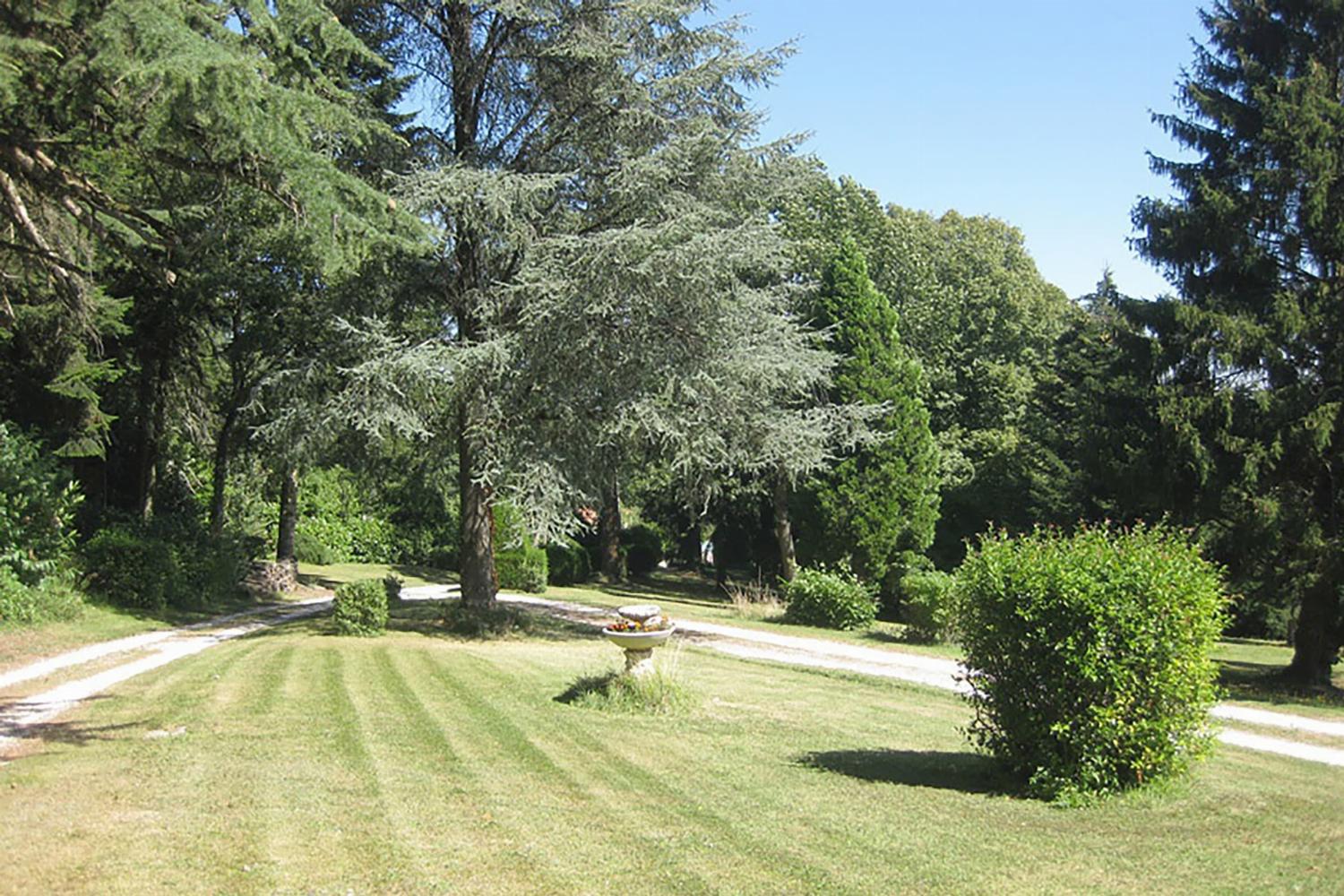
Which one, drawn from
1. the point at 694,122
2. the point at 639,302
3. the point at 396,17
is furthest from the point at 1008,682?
the point at 396,17

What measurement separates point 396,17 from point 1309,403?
1594 cm

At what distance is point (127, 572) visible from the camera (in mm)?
17875

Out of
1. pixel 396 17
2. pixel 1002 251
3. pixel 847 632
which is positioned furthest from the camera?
pixel 1002 251

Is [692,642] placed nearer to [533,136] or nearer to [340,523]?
[533,136]

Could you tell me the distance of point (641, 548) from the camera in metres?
36.1

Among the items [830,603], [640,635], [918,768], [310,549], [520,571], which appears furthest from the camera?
[310,549]

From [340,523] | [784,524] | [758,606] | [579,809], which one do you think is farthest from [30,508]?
[340,523]

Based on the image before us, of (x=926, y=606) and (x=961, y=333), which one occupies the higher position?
(x=961, y=333)

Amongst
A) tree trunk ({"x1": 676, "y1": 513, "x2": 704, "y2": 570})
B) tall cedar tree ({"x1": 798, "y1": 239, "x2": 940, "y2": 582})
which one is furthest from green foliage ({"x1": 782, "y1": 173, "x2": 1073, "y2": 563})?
tree trunk ({"x1": 676, "y1": 513, "x2": 704, "y2": 570})

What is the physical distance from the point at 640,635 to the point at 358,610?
751cm

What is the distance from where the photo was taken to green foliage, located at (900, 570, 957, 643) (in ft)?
60.0

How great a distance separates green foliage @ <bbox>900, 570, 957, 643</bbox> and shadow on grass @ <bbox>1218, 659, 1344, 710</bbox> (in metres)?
4.47

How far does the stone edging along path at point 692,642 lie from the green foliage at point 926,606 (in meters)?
1.48

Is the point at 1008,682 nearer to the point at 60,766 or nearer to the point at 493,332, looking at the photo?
the point at 60,766
